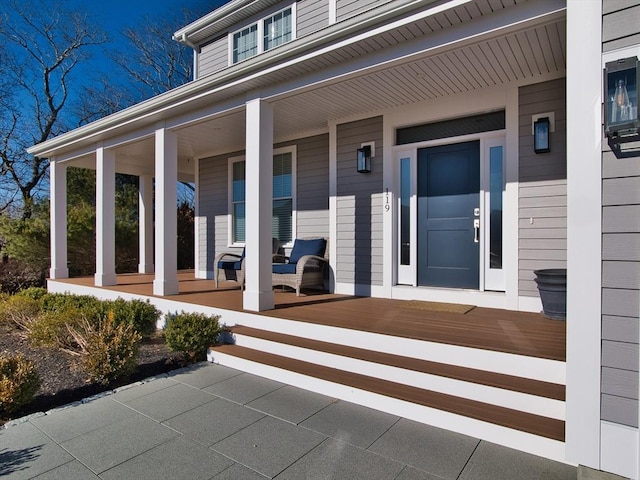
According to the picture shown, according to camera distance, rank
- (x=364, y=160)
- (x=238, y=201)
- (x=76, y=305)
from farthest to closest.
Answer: (x=238, y=201)
(x=364, y=160)
(x=76, y=305)

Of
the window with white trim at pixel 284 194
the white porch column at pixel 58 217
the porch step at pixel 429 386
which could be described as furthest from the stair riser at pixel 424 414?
the white porch column at pixel 58 217

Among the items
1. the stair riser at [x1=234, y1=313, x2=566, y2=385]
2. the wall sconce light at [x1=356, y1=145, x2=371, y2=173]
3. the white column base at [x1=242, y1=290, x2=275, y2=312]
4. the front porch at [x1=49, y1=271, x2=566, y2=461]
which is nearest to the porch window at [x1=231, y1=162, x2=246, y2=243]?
the wall sconce light at [x1=356, y1=145, x2=371, y2=173]

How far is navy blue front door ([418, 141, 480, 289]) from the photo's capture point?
4.68 metres

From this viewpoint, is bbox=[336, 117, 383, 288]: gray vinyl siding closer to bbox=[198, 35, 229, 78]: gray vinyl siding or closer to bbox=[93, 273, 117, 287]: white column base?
bbox=[198, 35, 229, 78]: gray vinyl siding

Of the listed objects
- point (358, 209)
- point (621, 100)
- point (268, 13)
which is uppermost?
point (268, 13)

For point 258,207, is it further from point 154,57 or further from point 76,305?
point 154,57

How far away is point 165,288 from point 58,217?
4.09 metres

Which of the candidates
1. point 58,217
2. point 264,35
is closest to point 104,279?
point 58,217

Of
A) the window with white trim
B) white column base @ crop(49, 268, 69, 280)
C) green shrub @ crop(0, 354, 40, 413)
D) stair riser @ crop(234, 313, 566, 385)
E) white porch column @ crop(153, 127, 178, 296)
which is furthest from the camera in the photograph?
white column base @ crop(49, 268, 69, 280)

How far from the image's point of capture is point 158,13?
50.9ft

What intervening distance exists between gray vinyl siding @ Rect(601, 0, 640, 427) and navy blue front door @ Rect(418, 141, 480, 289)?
2.65m

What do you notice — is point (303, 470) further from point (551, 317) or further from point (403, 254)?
point (403, 254)

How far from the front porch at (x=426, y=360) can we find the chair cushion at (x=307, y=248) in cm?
133

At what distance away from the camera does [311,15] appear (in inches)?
257
